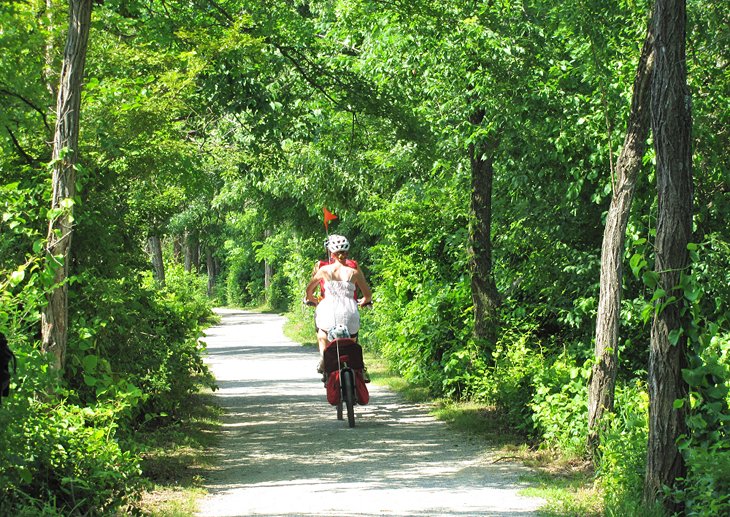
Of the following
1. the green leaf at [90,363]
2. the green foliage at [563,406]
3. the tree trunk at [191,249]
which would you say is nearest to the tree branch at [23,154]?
the green leaf at [90,363]

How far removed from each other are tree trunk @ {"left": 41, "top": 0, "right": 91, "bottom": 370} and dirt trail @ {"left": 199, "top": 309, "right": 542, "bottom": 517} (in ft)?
5.80

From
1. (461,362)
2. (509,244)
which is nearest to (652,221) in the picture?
(509,244)

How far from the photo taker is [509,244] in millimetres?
12977

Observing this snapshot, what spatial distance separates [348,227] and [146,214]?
16.8 meters

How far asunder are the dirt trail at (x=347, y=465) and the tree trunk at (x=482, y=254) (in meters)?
1.34

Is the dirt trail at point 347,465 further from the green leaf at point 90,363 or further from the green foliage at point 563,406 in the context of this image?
the green leaf at point 90,363

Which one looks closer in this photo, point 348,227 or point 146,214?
point 146,214

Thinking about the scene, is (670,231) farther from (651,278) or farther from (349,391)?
(349,391)

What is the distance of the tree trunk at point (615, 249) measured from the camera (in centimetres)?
786

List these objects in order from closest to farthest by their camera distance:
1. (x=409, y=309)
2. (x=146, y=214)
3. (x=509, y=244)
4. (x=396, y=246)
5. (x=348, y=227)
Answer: (x=146, y=214), (x=509, y=244), (x=409, y=309), (x=396, y=246), (x=348, y=227)

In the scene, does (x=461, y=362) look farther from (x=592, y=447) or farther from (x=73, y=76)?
(x=73, y=76)

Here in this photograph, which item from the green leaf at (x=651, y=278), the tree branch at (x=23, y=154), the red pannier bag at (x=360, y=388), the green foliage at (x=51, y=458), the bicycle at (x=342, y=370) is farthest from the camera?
the red pannier bag at (x=360, y=388)

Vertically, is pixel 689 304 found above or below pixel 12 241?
below

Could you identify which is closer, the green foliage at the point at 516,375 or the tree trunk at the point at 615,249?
the tree trunk at the point at 615,249
